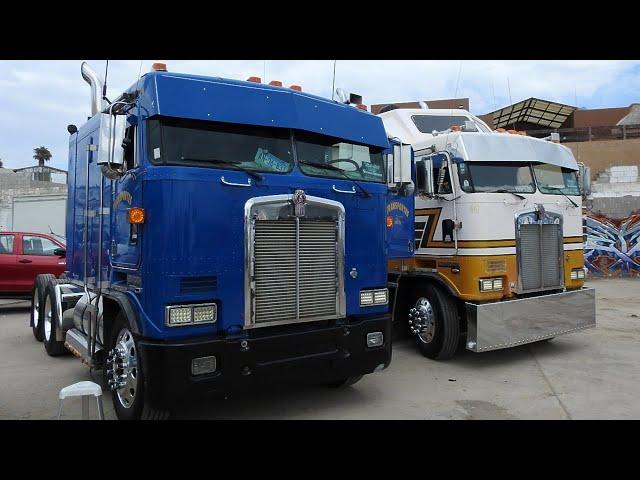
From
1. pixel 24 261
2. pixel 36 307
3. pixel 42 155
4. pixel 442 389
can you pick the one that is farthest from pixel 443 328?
pixel 42 155

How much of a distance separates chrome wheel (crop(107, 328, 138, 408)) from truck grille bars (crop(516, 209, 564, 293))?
16.4 feet

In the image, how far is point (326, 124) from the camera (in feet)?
16.0

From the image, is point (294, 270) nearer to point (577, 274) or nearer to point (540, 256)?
point (540, 256)

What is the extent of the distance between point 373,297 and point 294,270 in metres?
0.99

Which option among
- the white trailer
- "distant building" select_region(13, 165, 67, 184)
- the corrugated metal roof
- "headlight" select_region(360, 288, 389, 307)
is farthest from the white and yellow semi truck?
"distant building" select_region(13, 165, 67, 184)

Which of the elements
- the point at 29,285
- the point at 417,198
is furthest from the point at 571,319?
the point at 29,285

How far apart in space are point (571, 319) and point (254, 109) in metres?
5.52

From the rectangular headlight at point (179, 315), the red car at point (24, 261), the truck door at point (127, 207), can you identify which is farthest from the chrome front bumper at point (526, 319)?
the red car at point (24, 261)

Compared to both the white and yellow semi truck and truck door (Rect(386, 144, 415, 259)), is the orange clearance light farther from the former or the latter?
the white and yellow semi truck

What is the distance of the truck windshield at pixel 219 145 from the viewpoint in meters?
4.06

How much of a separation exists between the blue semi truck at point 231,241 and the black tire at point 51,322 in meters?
1.82

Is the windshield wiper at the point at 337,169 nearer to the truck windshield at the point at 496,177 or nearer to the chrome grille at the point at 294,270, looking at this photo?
the chrome grille at the point at 294,270

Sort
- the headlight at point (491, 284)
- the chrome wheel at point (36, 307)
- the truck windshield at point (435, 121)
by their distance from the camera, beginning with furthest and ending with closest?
1. the truck windshield at point (435, 121)
2. the chrome wheel at point (36, 307)
3. the headlight at point (491, 284)

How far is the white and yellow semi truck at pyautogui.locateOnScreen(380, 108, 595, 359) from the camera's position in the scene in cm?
666
